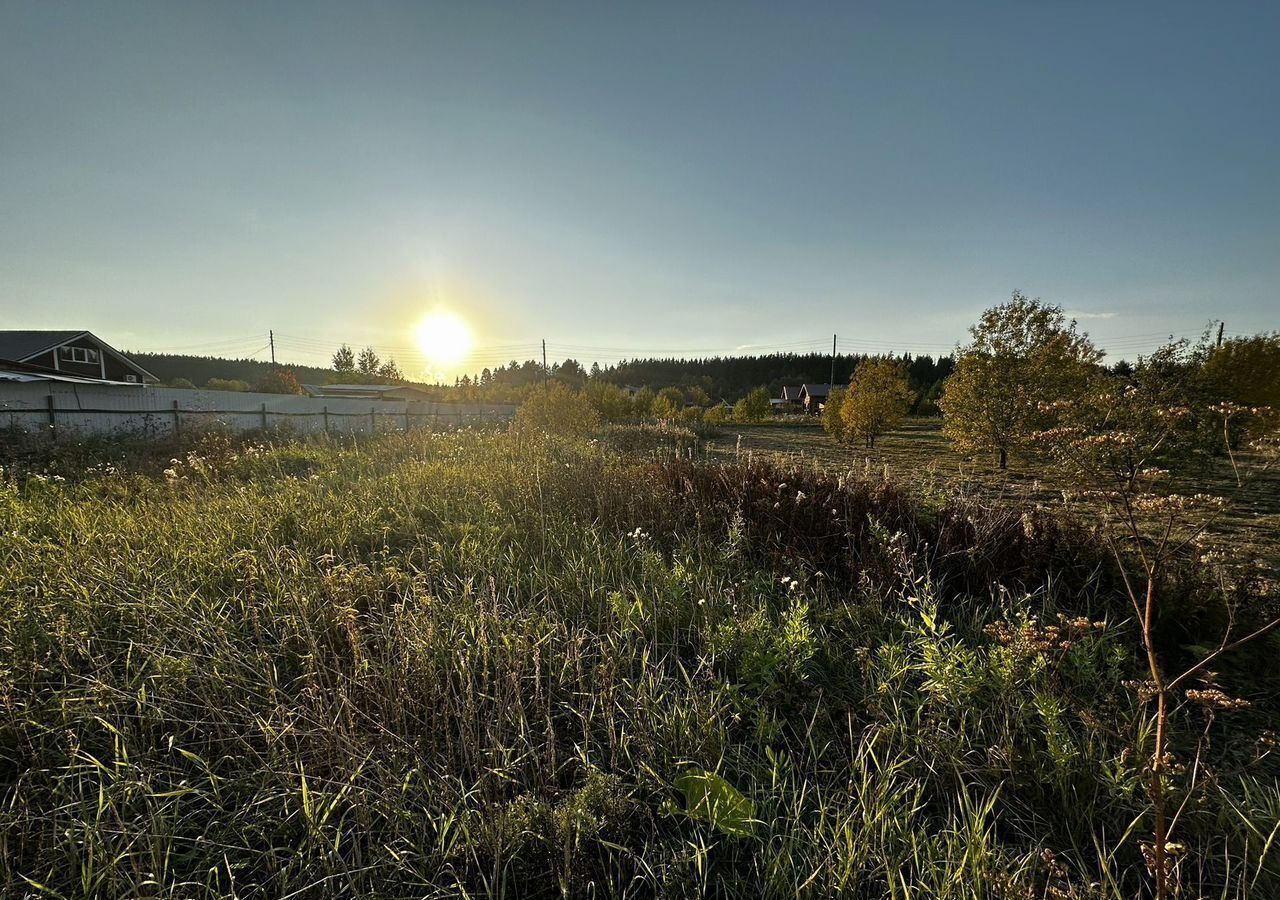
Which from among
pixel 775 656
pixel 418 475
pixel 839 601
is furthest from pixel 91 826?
pixel 418 475

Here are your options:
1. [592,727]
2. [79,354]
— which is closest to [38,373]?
[79,354]

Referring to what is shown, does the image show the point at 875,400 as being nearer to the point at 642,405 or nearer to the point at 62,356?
the point at 642,405

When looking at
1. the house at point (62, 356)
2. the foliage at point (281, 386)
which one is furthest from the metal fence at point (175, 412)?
the foliage at point (281, 386)

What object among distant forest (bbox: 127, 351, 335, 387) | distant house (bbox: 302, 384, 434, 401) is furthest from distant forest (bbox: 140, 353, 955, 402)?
distant house (bbox: 302, 384, 434, 401)

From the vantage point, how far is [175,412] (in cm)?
1196

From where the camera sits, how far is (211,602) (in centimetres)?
261

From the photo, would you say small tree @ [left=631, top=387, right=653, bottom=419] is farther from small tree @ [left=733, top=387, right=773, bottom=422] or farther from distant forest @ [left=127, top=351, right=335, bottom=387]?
distant forest @ [left=127, top=351, right=335, bottom=387]

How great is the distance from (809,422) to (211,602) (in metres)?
37.8

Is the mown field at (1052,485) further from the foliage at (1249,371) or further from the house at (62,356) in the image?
the house at (62,356)

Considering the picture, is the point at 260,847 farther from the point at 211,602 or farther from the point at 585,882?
the point at 211,602

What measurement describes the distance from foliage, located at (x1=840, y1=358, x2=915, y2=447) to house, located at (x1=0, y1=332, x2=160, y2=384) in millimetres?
30839

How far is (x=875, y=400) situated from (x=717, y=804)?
1614cm

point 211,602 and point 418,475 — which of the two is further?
point 418,475

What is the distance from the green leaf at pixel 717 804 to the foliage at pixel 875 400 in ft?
52.5
